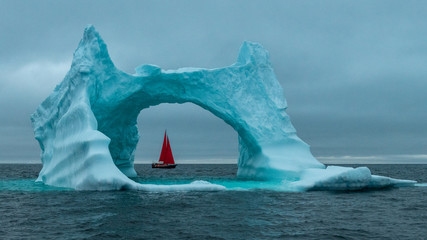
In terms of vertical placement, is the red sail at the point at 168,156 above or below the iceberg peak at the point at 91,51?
below

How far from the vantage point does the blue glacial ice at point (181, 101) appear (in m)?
17.8

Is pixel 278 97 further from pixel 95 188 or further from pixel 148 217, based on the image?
pixel 148 217

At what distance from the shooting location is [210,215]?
36.9ft

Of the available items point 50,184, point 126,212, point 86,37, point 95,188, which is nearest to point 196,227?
point 126,212

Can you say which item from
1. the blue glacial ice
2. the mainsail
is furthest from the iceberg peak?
the mainsail

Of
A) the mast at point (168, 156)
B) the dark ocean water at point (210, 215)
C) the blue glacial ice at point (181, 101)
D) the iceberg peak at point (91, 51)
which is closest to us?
the dark ocean water at point (210, 215)

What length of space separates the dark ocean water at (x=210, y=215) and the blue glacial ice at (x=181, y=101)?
87.9 inches

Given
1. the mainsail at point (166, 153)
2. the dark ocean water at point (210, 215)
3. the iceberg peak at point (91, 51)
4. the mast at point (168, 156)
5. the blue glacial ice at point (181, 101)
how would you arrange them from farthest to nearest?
the mast at point (168, 156)
the mainsail at point (166, 153)
the iceberg peak at point (91, 51)
the blue glacial ice at point (181, 101)
the dark ocean water at point (210, 215)

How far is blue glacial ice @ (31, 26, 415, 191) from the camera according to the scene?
58.4 feet

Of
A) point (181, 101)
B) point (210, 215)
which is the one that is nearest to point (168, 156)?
point (181, 101)

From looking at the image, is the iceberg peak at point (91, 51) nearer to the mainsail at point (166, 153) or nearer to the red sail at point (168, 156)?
the mainsail at point (166, 153)

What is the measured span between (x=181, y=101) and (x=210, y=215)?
Answer: 45.3ft

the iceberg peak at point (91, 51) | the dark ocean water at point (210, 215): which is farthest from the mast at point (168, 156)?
the dark ocean water at point (210, 215)

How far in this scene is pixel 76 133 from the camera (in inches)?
699
